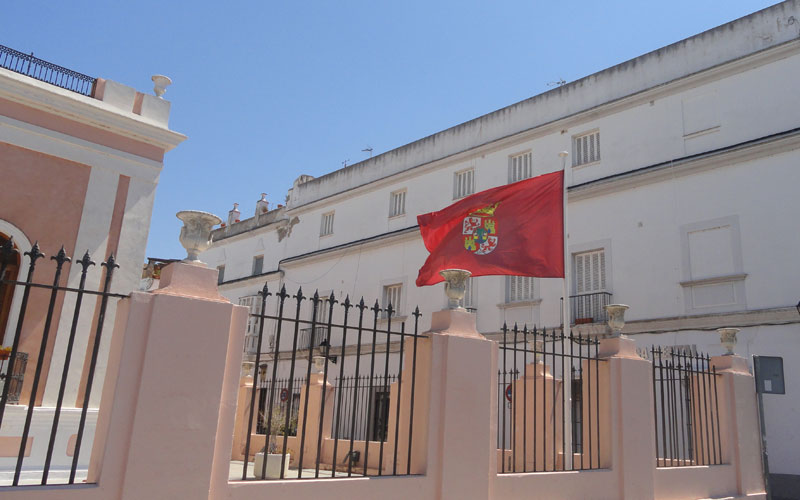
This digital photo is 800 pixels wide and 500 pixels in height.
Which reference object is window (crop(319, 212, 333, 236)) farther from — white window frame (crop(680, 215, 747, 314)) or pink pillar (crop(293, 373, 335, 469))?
white window frame (crop(680, 215, 747, 314))

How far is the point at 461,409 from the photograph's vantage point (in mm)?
6277

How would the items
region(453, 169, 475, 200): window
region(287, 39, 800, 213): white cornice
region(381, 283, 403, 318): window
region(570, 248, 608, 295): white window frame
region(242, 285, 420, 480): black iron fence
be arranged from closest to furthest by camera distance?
1. region(242, 285, 420, 480): black iron fence
2. region(287, 39, 800, 213): white cornice
3. region(570, 248, 608, 295): white window frame
4. region(453, 169, 475, 200): window
5. region(381, 283, 403, 318): window

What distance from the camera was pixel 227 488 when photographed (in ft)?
15.3

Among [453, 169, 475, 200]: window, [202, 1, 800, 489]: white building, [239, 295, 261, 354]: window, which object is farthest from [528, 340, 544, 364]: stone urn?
[239, 295, 261, 354]: window

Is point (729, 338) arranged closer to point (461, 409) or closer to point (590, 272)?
point (461, 409)

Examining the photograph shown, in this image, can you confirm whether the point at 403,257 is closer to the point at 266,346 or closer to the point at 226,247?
the point at 266,346

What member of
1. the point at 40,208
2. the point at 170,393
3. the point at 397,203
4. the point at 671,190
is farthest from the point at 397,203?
the point at 170,393

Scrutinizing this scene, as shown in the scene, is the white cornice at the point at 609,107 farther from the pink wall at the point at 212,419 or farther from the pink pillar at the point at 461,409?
the pink pillar at the point at 461,409

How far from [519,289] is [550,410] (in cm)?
689

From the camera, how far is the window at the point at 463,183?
795 inches

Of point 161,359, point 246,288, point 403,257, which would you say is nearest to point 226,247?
point 246,288

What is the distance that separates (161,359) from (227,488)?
104 cm

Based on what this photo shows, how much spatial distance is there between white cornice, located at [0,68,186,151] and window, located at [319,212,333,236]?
14634 millimetres

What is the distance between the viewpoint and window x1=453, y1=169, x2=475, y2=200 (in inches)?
795
